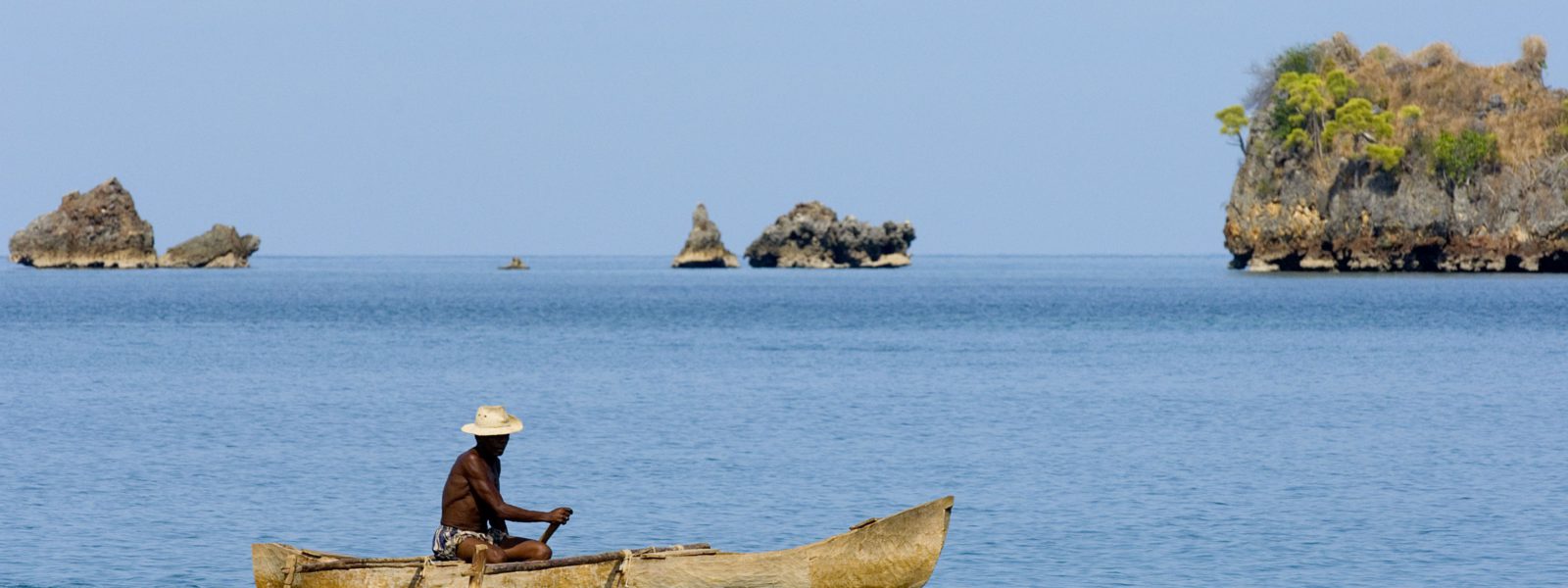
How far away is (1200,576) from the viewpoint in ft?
60.8

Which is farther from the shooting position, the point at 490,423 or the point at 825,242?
the point at 825,242

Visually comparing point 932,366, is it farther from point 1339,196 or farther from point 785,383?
point 1339,196

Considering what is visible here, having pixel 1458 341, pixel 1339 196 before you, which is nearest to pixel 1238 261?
pixel 1339 196

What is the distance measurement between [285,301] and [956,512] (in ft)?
273

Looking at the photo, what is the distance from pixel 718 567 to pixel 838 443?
52.0 feet

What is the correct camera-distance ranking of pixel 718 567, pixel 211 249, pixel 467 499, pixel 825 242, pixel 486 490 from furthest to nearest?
pixel 825 242 < pixel 211 249 < pixel 467 499 < pixel 486 490 < pixel 718 567

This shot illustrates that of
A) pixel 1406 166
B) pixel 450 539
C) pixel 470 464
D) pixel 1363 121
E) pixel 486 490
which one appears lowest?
pixel 450 539

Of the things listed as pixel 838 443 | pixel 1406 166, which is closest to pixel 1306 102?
pixel 1406 166

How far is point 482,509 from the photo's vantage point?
14609mm

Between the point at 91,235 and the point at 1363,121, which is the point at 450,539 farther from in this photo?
the point at 91,235

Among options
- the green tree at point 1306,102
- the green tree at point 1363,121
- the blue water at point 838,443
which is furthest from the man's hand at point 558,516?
the green tree at point 1306,102

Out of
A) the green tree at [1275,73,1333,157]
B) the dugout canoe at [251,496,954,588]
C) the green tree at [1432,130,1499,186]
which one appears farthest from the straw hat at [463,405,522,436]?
the green tree at [1275,73,1333,157]

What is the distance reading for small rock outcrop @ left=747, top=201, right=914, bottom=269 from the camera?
177 metres

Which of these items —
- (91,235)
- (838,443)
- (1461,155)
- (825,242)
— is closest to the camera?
(838,443)
